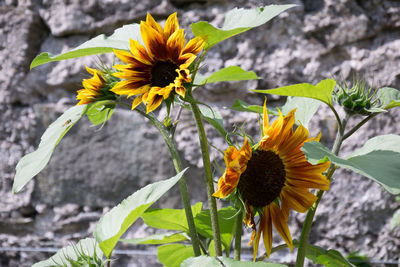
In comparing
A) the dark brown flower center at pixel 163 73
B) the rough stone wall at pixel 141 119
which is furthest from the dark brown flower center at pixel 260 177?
the rough stone wall at pixel 141 119

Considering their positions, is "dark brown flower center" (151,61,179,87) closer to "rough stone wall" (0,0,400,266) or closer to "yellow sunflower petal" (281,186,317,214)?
"yellow sunflower petal" (281,186,317,214)

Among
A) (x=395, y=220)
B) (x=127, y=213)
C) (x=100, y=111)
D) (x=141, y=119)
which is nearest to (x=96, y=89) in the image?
(x=100, y=111)

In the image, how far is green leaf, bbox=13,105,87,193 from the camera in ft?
1.38

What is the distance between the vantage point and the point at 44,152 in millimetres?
440

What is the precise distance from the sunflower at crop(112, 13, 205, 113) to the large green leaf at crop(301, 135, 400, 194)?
0.13m

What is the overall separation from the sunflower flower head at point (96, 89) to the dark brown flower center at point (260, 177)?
0.17 m

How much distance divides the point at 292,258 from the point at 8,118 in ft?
2.52

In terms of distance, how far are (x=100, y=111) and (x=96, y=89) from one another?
4 cm

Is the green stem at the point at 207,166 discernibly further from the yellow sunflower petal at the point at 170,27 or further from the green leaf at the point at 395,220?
the green leaf at the point at 395,220

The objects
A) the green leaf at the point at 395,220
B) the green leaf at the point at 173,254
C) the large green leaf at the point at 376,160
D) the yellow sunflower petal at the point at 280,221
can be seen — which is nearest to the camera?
the large green leaf at the point at 376,160

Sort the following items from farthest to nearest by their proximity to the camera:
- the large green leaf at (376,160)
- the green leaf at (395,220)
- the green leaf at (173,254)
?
the green leaf at (395,220) < the green leaf at (173,254) < the large green leaf at (376,160)

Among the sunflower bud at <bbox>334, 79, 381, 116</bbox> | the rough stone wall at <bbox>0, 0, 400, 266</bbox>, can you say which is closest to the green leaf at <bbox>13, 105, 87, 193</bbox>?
the sunflower bud at <bbox>334, 79, 381, 116</bbox>

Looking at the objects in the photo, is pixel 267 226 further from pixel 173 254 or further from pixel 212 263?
pixel 173 254

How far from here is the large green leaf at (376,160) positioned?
36cm
